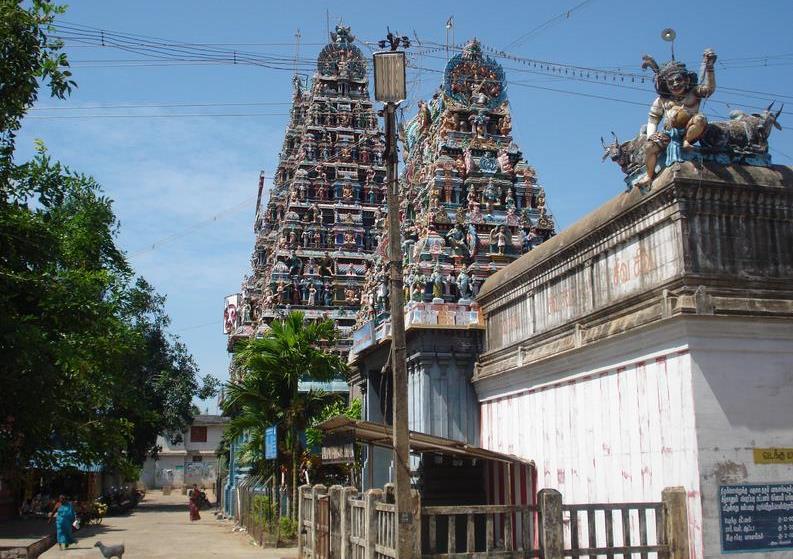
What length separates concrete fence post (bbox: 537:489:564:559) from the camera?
11930 mm

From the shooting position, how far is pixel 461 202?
26625 millimetres

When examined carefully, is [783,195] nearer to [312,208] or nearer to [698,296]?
[698,296]

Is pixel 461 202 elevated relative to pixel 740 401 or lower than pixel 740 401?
elevated

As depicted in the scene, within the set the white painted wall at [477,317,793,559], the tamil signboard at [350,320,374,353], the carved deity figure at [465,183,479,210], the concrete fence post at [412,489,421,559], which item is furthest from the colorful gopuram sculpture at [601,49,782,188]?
the tamil signboard at [350,320,374,353]

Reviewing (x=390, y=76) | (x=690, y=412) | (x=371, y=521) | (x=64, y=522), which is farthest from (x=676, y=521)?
(x=64, y=522)

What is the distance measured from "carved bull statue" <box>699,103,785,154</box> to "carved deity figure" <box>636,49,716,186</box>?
0.98ft

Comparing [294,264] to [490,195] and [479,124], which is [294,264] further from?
[490,195]

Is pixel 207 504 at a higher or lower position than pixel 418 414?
lower

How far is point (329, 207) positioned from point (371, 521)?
3514 cm

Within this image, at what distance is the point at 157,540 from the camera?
Answer: 28703mm

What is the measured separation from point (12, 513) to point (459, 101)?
27932 millimetres

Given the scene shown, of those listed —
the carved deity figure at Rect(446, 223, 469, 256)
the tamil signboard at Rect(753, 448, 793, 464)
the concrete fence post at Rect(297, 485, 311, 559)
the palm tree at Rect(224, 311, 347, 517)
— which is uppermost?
the carved deity figure at Rect(446, 223, 469, 256)

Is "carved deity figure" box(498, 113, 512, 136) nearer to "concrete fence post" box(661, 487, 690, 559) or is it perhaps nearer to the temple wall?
the temple wall

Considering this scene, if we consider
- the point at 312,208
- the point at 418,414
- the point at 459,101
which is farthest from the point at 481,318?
the point at 312,208
